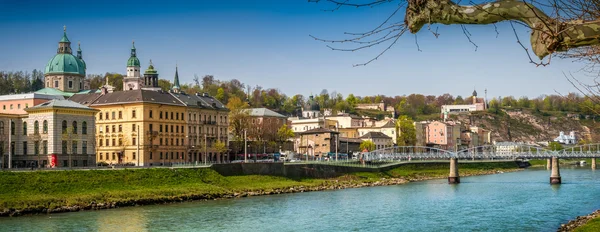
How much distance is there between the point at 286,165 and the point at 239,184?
10991 millimetres

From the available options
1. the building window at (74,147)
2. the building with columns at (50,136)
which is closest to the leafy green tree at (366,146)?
the building with columns at (50,136)

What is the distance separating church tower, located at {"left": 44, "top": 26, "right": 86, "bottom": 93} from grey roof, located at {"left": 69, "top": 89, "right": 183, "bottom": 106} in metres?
15.2

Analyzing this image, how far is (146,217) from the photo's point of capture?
4322 cm

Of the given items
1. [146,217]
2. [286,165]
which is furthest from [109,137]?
[146,217]

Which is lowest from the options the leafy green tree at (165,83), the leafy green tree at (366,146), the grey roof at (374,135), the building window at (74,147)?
the leafy green tree at (366,146)

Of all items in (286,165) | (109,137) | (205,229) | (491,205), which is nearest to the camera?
(205,229)

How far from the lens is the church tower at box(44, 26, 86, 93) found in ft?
349

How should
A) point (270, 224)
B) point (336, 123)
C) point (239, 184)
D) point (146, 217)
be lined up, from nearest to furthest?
point (270, 224) → point (146, 217) → point (239, 184) → point (336, 123)

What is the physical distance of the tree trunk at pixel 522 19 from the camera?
24.7 ft

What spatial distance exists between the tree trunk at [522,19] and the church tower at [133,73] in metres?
118

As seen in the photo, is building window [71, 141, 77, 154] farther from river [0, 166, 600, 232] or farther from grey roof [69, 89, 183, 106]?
river [0, 166, 600, 232]

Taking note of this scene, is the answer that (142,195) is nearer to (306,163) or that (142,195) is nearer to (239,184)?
(239,184)

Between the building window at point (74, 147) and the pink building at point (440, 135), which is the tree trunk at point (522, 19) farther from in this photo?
the pink building at point (440, 135)

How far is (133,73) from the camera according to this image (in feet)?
411
